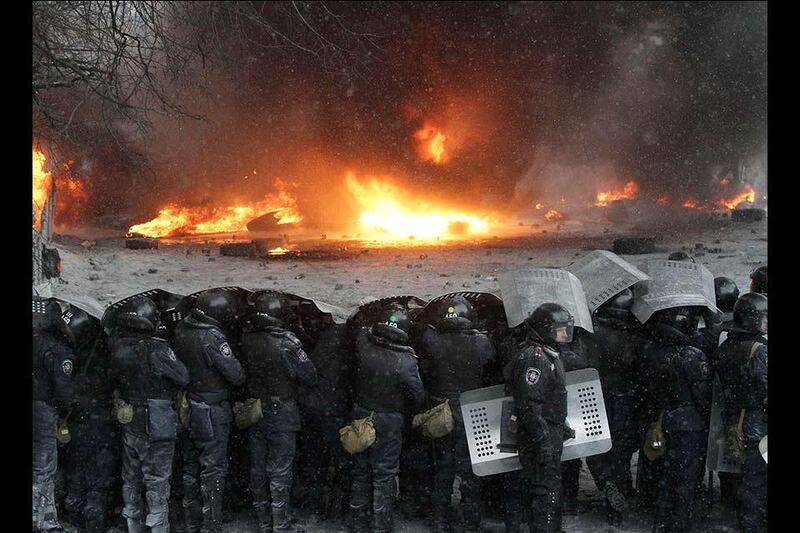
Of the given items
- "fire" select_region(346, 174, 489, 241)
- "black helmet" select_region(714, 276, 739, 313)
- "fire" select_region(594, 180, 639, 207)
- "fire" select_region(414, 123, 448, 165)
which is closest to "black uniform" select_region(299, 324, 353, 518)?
"black helmet" select_region(714, 276, 739, 313)

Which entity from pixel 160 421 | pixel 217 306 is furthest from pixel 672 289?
pixel 160 421

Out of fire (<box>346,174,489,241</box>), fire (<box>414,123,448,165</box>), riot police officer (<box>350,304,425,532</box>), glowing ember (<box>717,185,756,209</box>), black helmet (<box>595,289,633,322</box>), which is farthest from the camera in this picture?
glowing ember (<box>717,185,756,209</box>)

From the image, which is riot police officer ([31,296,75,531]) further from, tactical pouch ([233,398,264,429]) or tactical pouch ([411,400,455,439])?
tactical pouch ([411,400,455,439])

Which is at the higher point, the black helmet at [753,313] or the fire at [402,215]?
the fire at [402,215]

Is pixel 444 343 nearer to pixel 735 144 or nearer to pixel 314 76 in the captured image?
pixel 314 76

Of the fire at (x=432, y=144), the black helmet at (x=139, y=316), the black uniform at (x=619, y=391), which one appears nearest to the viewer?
the black helmet at (x=139, y=316)

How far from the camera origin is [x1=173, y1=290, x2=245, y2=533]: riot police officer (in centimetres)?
498

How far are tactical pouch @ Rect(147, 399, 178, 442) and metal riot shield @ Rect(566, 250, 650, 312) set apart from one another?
324 centimetres

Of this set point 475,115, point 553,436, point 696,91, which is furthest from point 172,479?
point 696,91

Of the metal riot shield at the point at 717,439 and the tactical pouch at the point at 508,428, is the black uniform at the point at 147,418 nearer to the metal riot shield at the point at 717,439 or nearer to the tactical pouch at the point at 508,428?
the tactical pouch at the point at 508,428

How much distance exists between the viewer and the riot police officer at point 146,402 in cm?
487

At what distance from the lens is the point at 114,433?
5125 mm

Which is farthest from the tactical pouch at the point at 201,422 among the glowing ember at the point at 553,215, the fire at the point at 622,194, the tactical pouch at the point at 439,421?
the fire at the point at 622,194

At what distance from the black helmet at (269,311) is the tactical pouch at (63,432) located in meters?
1.58
